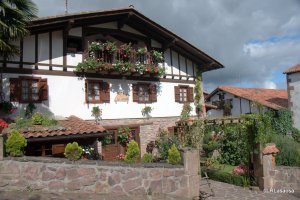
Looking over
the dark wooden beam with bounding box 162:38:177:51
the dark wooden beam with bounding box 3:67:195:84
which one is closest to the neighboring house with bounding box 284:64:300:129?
the dark wooden beam with bounding box 3:67:195:84

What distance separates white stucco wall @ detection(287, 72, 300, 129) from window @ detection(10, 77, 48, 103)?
18.7 meters

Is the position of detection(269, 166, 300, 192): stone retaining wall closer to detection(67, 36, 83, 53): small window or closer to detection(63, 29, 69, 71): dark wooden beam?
detection(63, 29, 69, 71): dark wooden beam

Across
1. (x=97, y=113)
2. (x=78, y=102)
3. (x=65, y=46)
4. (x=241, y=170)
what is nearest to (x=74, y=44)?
(x=65, y=46)

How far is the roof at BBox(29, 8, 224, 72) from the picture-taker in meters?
14.7

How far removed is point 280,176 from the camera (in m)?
12.5

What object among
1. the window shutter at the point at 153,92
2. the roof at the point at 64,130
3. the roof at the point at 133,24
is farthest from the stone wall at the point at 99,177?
the window shutter at the point at 153,92

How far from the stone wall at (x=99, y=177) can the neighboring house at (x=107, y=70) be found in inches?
129

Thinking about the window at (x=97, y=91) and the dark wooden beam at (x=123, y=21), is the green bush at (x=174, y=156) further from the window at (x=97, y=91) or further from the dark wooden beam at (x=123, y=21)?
the dark wooden beam at (x=123, y=21)

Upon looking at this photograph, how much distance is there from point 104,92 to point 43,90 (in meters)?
3.35

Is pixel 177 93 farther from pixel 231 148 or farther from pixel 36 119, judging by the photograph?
pixel 36 119

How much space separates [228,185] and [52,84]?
9.76 m

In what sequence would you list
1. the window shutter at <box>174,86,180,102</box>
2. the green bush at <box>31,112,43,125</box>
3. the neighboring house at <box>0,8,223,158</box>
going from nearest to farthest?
the green bush at <box>31,112,43,125</box> → the neighboring house at <box>0,8,223,158</box> → the window shutter at <box>174,86,180,102</box>

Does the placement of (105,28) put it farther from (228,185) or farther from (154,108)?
(228,185)

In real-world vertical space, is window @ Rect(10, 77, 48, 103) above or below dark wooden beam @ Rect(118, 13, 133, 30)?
below
